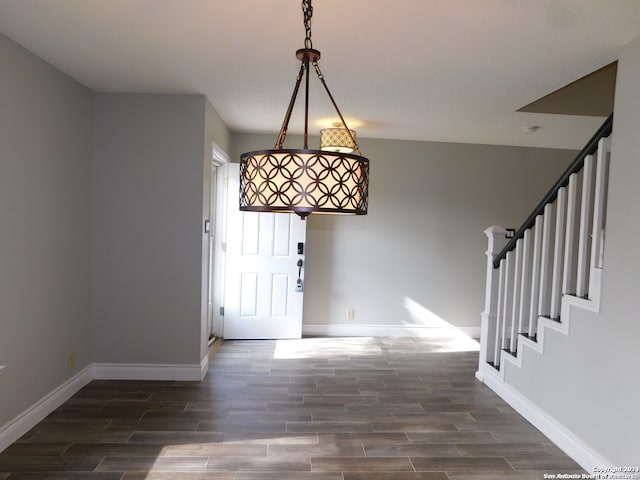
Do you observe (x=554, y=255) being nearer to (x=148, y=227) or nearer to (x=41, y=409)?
(x=148, y=227)

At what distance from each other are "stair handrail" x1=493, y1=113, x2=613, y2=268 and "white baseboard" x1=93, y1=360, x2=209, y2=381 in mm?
2796

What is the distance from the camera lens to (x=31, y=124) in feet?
8.94

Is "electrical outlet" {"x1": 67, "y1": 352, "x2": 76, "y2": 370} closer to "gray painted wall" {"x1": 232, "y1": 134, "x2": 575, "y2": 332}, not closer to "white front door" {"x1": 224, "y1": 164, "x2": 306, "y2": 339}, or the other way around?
"white front door" {"x1": 224, "y1": 164, "x2": 306, "y2": 339}

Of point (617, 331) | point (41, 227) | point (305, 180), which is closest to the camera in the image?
point (305, 180)

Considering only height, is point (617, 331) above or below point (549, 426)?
above

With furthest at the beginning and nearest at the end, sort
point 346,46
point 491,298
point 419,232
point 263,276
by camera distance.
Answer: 1. point 419,232
2. point 263,276
3. point 491,298
4. point 346,46

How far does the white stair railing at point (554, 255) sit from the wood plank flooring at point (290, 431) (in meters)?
0.56

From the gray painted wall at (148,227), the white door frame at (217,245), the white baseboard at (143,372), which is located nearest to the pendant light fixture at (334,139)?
the gray painted wall at (148,227)

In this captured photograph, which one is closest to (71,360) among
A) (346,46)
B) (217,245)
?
(217,245)

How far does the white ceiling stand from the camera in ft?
6.82

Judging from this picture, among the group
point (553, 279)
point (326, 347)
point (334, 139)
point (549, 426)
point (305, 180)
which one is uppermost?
point (334, 139)

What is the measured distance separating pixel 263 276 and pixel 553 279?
9.94 ft

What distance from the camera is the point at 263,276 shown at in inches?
197

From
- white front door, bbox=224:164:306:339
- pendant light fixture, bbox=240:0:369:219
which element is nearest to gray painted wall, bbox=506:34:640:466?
pendant light fixture, bbox=240:0:369:219
